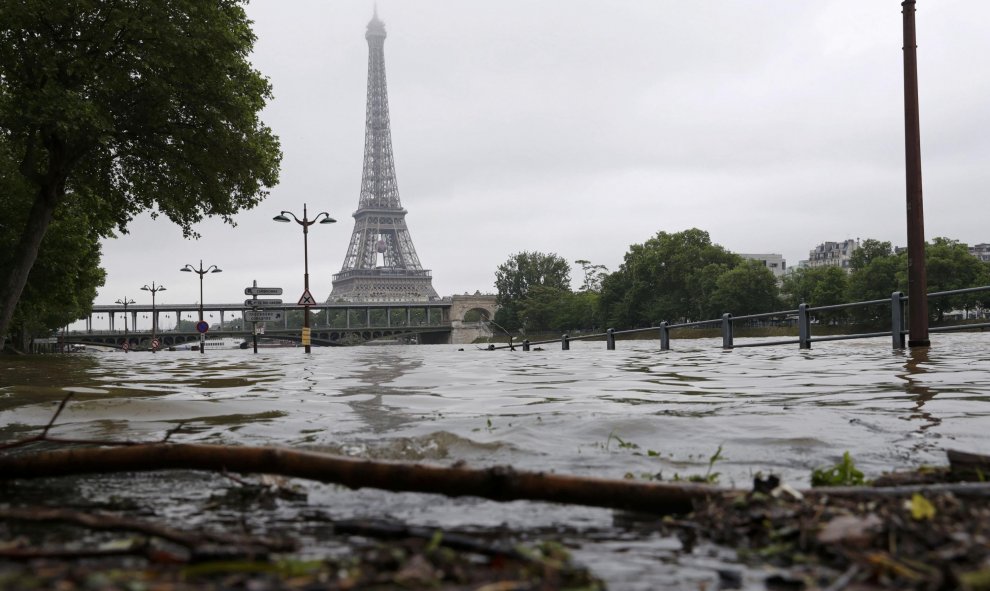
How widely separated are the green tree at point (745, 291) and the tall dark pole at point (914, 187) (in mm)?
77194

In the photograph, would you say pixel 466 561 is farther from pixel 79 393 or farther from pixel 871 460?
pixel 79 393

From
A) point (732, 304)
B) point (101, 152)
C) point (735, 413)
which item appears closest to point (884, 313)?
point (732, 304)

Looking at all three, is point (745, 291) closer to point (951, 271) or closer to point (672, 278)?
point (672, 278)

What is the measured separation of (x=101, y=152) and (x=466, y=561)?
64.4 ft

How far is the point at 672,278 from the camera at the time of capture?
100 m

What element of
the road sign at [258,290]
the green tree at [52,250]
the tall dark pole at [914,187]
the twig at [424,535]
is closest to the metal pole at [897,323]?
the tall dark pole at [914,187]

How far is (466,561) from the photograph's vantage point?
187 centimetres

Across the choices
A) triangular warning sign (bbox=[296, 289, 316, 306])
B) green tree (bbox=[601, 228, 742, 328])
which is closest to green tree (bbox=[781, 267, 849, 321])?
green tree (bbox=[601, 228, 742, 328])

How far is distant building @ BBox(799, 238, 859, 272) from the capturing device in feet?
522

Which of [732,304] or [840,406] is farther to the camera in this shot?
[732,304]

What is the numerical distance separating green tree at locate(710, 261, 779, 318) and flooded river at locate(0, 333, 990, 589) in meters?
83.1

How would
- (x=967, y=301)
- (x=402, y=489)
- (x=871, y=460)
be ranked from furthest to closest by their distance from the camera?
(x=967, y=301)
(x=871, y=460)
(x=402, y=489)

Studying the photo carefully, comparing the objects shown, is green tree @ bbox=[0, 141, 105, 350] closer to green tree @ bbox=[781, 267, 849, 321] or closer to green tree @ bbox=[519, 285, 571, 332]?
green tree @ bbox=[781, 267, 849, 321]

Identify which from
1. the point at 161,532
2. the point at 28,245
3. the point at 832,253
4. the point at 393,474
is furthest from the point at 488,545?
the point at 832,253
